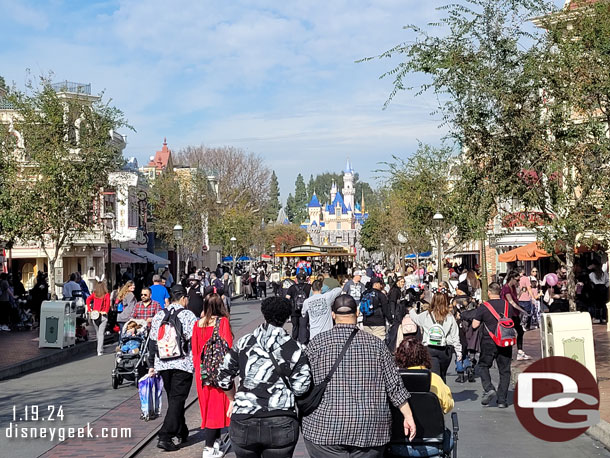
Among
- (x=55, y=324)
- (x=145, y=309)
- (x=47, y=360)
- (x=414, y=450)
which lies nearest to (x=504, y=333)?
(x=145, y=309)

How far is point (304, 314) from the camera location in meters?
15.3

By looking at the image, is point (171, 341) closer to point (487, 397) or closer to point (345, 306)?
point (345, 306)

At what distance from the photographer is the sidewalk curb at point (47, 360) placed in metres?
16.9

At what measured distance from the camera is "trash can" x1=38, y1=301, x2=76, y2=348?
20.5 metres

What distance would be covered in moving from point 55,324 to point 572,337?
12627mm

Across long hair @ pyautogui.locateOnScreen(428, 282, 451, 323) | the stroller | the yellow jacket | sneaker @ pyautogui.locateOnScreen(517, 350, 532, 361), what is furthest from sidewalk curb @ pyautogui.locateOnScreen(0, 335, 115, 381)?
the yellow jacket

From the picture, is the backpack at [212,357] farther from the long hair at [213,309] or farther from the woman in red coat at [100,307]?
the woman in red coat at [100,307]

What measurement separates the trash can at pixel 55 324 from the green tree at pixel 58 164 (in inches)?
226

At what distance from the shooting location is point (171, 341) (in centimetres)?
973

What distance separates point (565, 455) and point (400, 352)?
2712 mm

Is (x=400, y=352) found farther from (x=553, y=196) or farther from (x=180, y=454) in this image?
(x=553, y=196)

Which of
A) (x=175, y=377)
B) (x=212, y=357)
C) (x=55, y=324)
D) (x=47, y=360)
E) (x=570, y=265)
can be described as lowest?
(x=47, y=360)

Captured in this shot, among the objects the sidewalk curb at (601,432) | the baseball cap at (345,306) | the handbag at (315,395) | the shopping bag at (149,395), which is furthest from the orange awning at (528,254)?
the handbag at (315,395)
